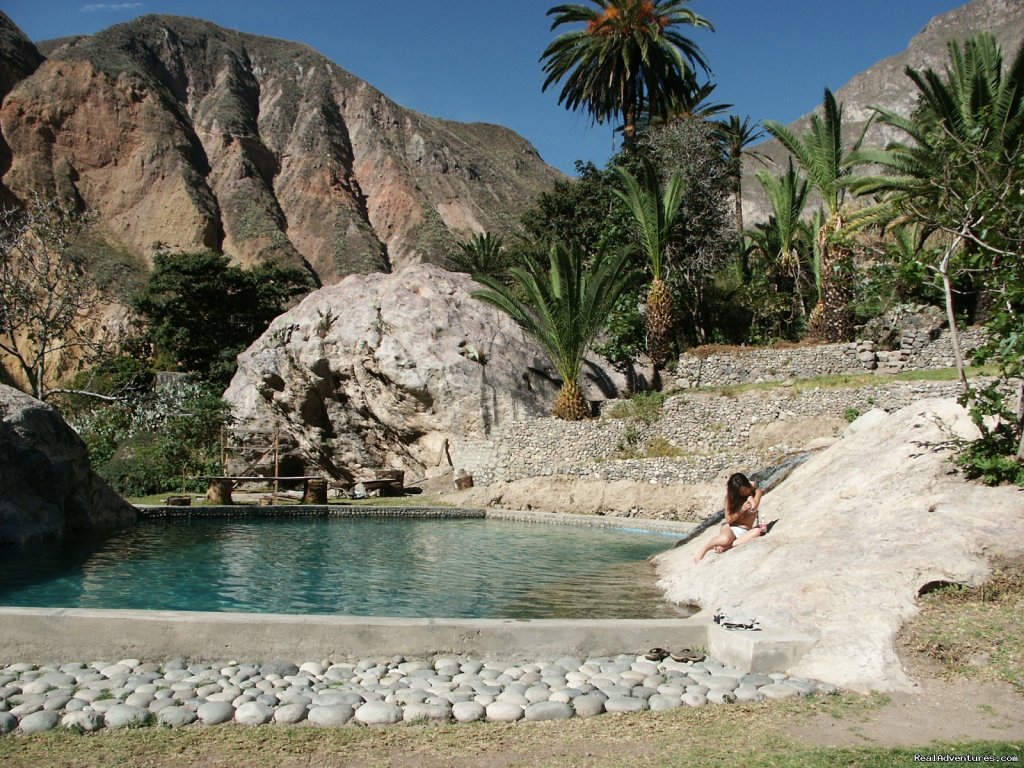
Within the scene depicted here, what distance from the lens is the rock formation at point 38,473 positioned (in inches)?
483

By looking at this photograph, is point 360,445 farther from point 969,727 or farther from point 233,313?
point 969,727

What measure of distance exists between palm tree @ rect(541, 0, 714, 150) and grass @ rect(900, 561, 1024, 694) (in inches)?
1093

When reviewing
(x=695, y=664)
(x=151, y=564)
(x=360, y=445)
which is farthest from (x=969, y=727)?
(x=360, y=445)

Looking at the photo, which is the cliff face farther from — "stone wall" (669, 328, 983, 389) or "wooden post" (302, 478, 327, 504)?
"wooden post" (302, 478, 327, 504)

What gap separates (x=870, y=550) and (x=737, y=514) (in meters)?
2.24

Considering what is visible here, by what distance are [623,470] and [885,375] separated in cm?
731

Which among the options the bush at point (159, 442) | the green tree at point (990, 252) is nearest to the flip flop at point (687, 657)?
the green tree at point (990, 252)

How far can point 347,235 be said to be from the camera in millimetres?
69062

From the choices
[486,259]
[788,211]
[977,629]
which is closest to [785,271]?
[788,211]

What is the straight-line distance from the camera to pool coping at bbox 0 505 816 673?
537 centimetres

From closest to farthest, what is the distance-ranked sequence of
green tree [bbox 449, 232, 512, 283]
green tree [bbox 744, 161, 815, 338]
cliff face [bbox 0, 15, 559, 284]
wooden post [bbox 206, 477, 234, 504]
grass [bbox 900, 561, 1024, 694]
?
grass [bbox 900, 561, 1024, 694]
wooden post [bbox 206, 477, 234, 504]
green tree [bbox 744, 161, 815, 338]
green tree [bbox 449, 232, 512, 283]
cliff face [bbox 0, 15, 559, 284]

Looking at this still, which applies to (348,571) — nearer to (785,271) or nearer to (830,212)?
(830,212)

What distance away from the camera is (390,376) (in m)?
23.9

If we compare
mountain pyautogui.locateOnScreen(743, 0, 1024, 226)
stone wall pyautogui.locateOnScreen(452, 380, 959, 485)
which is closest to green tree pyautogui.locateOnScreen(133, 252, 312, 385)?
stone wall pyautogui.locateOnScreen(452, 380, 959, 485)
